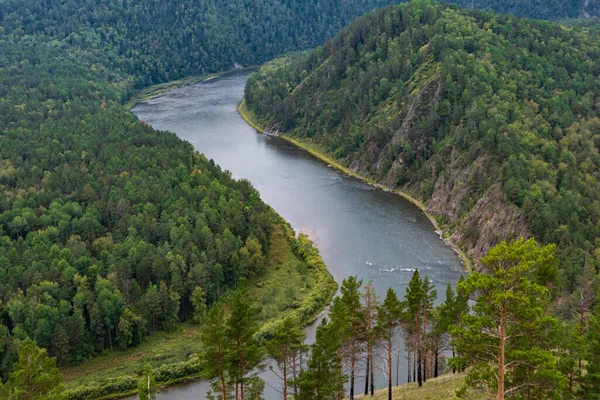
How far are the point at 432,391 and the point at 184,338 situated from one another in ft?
123

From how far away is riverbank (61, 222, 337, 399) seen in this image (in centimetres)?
7206

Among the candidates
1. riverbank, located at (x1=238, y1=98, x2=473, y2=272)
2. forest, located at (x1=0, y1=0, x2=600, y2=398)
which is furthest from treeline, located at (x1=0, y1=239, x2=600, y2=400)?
riverbank, located at (x1=238, y1=98, x2=473, y2=272)

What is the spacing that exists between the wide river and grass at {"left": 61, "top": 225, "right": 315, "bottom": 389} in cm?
519

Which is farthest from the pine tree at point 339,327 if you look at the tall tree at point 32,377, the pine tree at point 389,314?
the tall tree at point 32,377

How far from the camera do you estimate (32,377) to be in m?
43.0

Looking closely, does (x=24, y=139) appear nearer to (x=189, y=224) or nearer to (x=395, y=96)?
(x=189, y=224)

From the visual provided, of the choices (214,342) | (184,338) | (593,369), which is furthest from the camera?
(184,338)

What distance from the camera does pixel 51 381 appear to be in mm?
44000

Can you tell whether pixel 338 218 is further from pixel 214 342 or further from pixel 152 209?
pixel 214 342

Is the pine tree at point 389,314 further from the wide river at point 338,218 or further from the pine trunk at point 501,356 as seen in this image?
the pine trunk at point 501,356

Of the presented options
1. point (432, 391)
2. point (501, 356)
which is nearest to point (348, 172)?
point (432, 391)

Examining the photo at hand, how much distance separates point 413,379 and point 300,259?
3887 cm

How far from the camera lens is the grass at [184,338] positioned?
245 feet

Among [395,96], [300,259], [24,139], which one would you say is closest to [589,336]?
[300,259]
